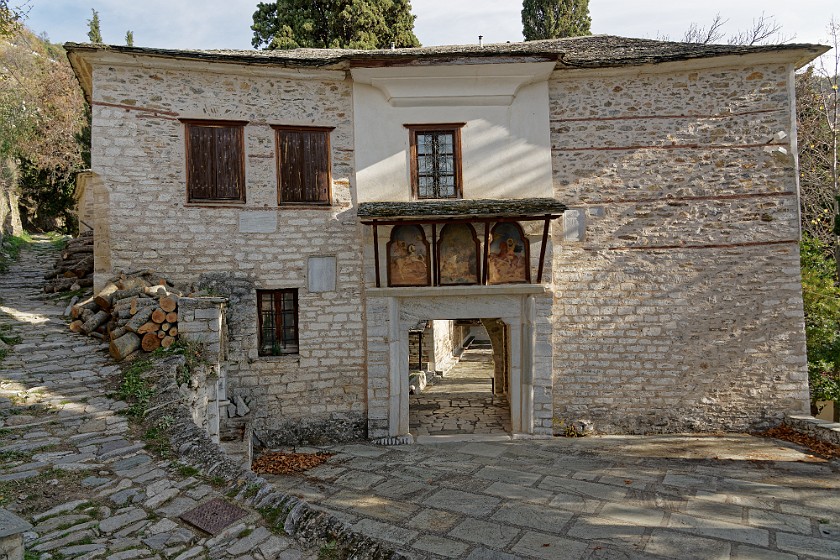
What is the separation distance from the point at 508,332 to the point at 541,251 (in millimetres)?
1480

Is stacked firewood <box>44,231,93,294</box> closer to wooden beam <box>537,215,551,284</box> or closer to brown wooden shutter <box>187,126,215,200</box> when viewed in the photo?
brown wooden shutter <box>187,126,215,200</box>

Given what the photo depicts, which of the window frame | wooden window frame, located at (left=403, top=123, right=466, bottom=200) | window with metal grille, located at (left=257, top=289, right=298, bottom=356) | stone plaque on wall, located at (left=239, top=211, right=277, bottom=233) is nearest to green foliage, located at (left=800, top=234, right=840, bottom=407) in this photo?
wooden window frame, located at (left=403, top=123, right=466, bottom=200)

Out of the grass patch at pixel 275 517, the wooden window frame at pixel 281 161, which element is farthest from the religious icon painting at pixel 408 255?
the grass patch at pixel 275 517

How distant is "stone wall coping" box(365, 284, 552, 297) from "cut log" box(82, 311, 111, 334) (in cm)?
365

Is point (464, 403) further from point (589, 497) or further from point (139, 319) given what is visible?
point (139, 319)

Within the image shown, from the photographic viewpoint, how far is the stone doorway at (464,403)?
8883mm

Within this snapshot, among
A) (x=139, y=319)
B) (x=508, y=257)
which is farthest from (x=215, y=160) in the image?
(x=508, y=257)

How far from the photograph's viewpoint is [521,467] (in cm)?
700

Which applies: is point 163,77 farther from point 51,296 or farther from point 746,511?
point 746,511

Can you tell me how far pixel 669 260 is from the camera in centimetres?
845

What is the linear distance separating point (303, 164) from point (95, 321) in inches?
146

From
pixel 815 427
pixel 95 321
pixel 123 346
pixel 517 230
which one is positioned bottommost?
pixel 815 427

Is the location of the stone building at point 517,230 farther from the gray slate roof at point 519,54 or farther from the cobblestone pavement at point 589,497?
the cobblestone pavement at point 589,497

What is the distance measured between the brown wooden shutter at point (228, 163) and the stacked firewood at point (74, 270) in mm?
2941
